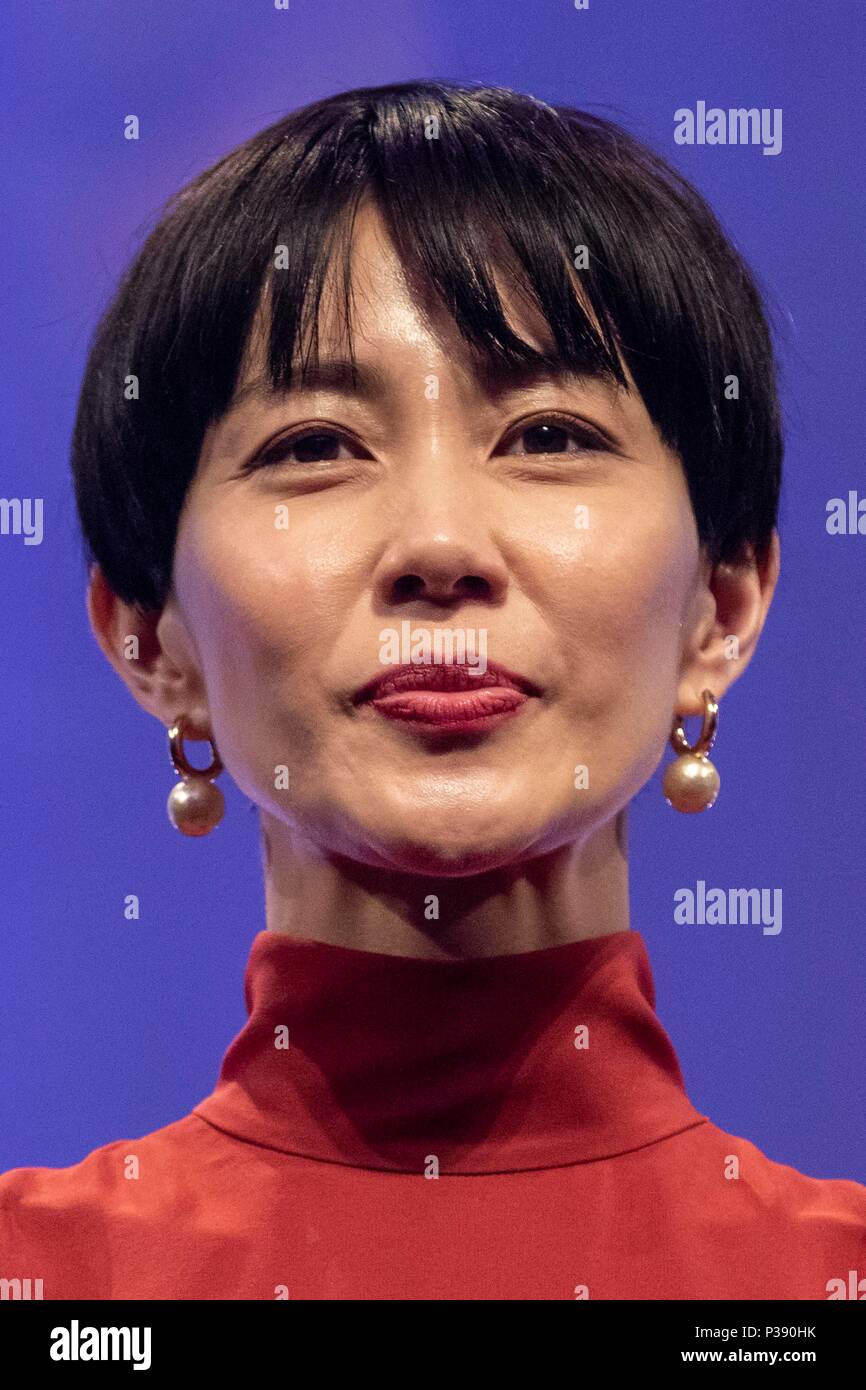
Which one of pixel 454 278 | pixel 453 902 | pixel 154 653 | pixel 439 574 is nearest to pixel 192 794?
pixel 154 653

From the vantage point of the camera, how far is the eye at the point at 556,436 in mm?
1451

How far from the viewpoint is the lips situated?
54.2 inches

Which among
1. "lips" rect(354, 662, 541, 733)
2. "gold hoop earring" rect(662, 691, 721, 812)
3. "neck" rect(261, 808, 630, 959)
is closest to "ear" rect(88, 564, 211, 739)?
"neck" rect(261, 808, 630, 959)

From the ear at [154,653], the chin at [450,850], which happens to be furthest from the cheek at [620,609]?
the ear at [154,653]

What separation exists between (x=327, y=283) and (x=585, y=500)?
0.24 m

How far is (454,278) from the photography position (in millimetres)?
1427

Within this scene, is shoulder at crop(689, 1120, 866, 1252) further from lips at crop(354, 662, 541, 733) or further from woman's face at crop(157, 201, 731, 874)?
lips at crop(354, 662, 541, 733)

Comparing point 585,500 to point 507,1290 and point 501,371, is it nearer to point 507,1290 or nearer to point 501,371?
point 501,371

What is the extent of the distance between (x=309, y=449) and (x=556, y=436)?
182 mm

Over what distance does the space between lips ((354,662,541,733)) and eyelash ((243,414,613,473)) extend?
176 millimetres

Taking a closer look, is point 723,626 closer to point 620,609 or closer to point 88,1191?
point 620,609

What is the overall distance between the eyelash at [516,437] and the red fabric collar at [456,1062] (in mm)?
364

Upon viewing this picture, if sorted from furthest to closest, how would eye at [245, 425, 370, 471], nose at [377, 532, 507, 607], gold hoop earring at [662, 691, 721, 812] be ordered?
gold hoop earring at [662, 691, 721, 812], eye at [245, 425, 370, 471], nose at [377, 532, 507, 607]

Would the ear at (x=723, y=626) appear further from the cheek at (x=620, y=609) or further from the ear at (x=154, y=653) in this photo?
the ear at (x=154, y=653)
